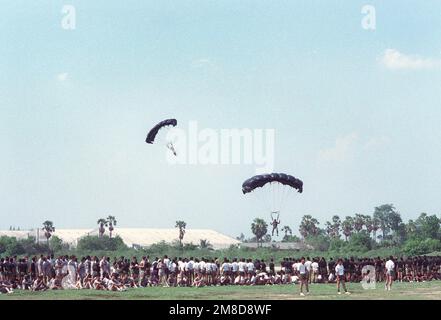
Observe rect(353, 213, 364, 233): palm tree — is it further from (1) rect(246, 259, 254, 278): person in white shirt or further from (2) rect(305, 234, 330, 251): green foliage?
(1) rect(246, 259, 254, 278): person in white shirt

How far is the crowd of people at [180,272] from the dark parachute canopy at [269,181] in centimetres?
355

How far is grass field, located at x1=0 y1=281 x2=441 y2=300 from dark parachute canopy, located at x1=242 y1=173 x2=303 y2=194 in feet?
15.6

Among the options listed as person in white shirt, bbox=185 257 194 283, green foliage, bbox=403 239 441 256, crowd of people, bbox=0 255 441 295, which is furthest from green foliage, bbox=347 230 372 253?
person in white shirt, bbox=185 257 194 283

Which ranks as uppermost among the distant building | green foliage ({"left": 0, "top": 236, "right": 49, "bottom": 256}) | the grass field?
the distant building

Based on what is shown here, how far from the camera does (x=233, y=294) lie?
32.1 m

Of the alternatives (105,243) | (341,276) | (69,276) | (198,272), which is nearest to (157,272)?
(198,272)

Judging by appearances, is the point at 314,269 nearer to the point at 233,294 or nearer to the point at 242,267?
the point at 242,267

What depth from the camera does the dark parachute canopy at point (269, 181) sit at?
3794 cm

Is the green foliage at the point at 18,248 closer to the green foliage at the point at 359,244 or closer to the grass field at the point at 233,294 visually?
the green foliage at the point at 359,244

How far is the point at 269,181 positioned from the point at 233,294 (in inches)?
295

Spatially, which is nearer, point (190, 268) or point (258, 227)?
point (190, 268)

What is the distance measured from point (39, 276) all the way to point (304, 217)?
100606 millimetres

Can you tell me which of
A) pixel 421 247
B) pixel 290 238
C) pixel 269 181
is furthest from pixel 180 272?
pixel 290 238

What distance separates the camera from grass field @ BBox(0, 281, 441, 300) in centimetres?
3009
